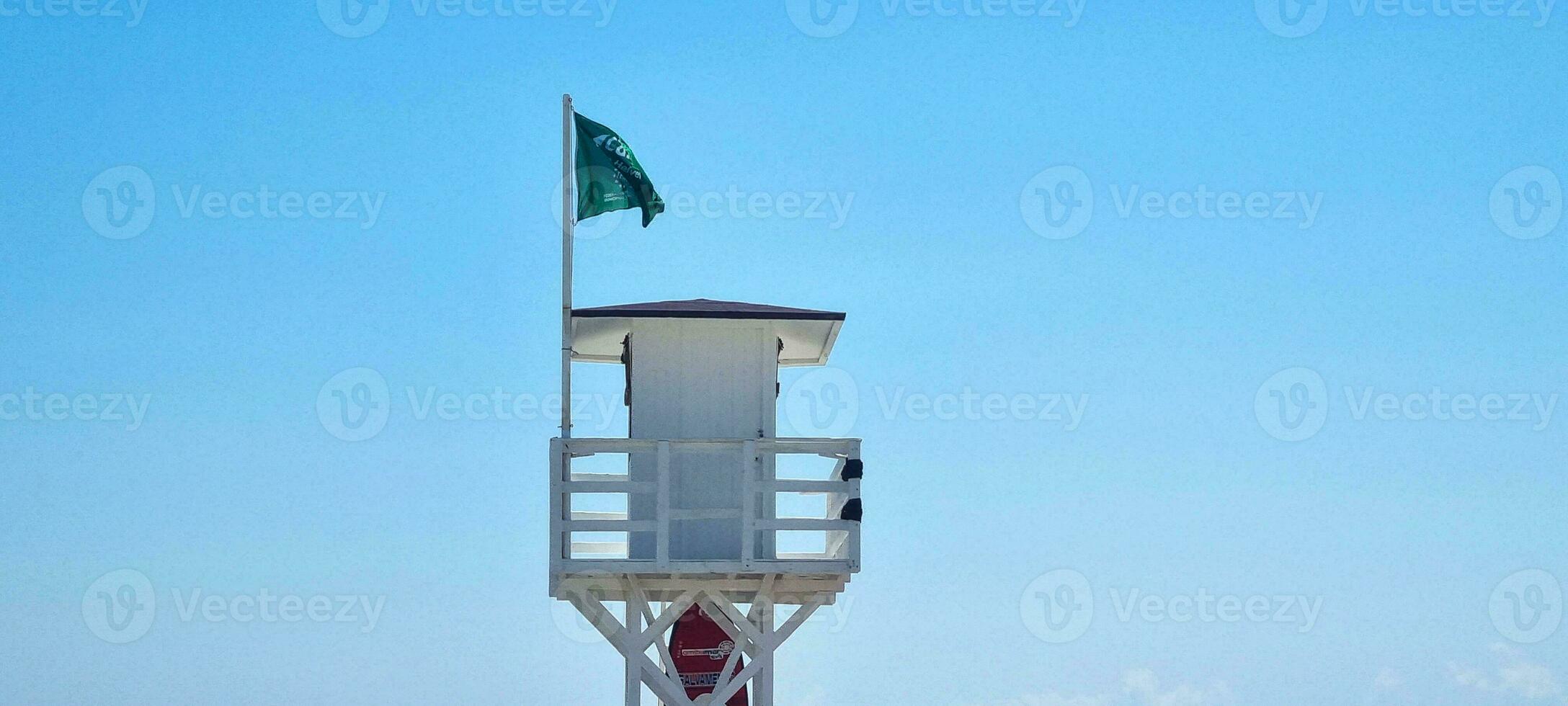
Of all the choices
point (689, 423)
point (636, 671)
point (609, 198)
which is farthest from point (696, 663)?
point (609, 198)

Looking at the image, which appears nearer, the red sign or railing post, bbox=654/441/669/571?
railing post, bbox=654/441/669/571

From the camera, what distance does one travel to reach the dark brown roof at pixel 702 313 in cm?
2327

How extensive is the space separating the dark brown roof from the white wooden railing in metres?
1.61

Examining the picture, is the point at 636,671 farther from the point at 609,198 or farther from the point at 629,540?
the point at 609,198

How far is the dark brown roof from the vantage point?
23.3 metres

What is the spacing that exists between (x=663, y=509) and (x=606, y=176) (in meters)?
4.32

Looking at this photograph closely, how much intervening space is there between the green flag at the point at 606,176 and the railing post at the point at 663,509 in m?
3.33

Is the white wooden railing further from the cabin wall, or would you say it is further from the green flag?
the green flag

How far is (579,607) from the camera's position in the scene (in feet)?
74.8

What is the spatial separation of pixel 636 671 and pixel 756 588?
1.65m

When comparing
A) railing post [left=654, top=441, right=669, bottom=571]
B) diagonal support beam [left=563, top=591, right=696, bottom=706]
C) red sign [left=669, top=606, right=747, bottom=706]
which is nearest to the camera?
railing post [left=654, top=441, right=669, bottom=571]

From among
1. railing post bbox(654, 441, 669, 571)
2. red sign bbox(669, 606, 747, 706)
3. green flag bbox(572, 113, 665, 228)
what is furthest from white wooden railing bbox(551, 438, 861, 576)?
green flag bbox(572, 113, 665, 228)

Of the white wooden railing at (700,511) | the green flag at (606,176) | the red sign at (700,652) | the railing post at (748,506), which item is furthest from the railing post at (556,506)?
the green flag at (606,176)

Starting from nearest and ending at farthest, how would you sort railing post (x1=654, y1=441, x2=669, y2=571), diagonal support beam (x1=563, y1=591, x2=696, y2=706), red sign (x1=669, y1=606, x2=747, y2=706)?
railing post (x1=654, y1=441, x2=669, y2=571) < diagonal support beam (x1=563, y1=591, x2=696, y2=706) < red sign (x1=669, y1=606, x2=747, y2=706)
